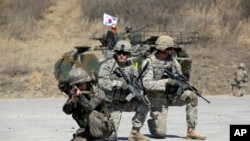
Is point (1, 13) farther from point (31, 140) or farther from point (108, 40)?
point (31, 140)

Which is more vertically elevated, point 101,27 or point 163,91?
point 101,27

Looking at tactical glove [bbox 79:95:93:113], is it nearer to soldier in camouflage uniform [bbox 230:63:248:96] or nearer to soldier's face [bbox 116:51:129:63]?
soldier's face [bbox 116:51:129:63]

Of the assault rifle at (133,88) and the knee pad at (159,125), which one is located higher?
the assault rifle at (133,88)

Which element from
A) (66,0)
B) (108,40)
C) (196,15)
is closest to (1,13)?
(66,0)

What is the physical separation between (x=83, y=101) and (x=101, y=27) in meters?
34.6

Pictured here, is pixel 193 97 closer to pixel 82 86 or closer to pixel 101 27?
pixel 82 86

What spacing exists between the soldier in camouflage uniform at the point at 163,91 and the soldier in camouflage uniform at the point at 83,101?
4490mm

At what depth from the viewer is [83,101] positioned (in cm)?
798

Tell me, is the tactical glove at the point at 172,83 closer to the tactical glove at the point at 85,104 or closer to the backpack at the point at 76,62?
the tactical glove at the point at 85,104

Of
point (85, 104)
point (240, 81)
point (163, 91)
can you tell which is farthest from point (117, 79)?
point (240, 81)

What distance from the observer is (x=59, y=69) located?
89.9 ft

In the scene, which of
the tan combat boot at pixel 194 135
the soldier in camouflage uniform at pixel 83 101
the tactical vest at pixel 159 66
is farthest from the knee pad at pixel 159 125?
the soldier in camouflage uniform at pixel 83 101

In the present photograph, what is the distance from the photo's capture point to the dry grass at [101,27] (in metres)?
36.6

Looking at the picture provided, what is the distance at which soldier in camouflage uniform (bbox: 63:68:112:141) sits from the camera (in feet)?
26.3
